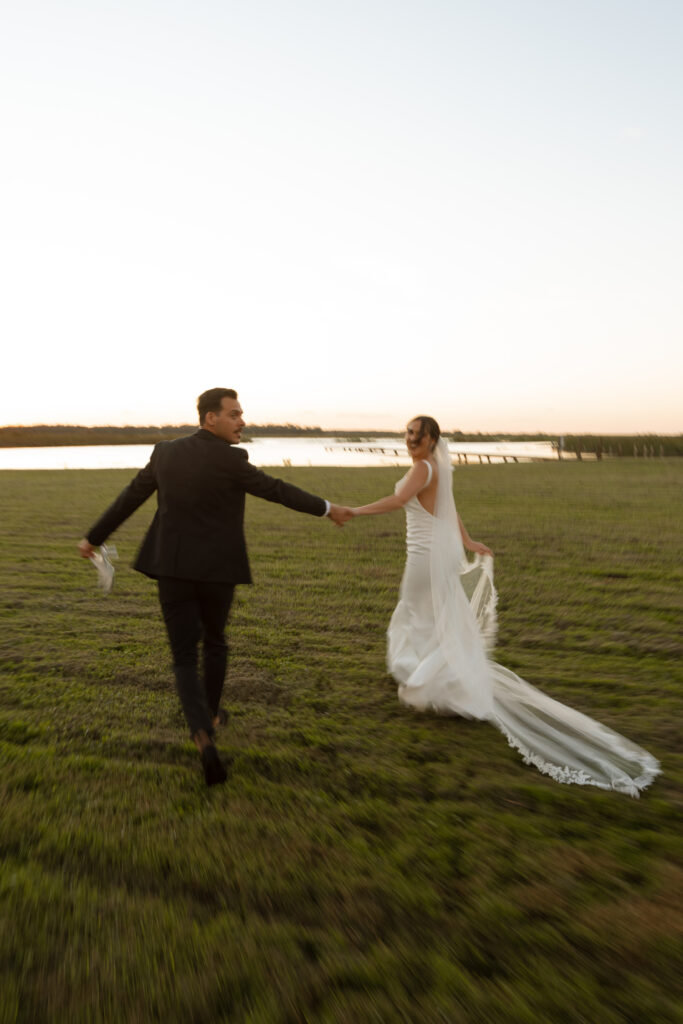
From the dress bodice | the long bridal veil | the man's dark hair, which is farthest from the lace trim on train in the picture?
the man's dark hair

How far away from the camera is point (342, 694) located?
5.39 meters

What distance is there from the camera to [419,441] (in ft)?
16.6

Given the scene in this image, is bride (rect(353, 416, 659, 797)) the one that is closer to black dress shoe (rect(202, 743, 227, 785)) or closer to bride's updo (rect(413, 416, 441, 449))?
bride's updo (rect(413, 416, 441, 449))

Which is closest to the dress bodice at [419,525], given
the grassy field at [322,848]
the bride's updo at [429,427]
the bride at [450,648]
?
the bride at [450,648]

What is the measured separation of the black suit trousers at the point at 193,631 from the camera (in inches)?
159

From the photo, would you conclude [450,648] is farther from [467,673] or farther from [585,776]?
[585,776]

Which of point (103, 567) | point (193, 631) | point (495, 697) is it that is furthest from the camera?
point (495, 697)

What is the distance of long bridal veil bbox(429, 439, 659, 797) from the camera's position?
13.6 feet

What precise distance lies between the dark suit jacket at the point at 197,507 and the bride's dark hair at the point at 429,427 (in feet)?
4.52

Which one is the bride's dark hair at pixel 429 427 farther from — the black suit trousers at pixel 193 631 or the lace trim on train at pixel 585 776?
the lace trim on train at pixel 585 776

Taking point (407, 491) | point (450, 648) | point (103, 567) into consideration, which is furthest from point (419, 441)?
point (103, 567)

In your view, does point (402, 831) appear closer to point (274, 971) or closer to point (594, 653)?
point (274, 971)

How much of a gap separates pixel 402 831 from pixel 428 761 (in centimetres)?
84

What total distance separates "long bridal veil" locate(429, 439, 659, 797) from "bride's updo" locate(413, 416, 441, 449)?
0.41 feet
